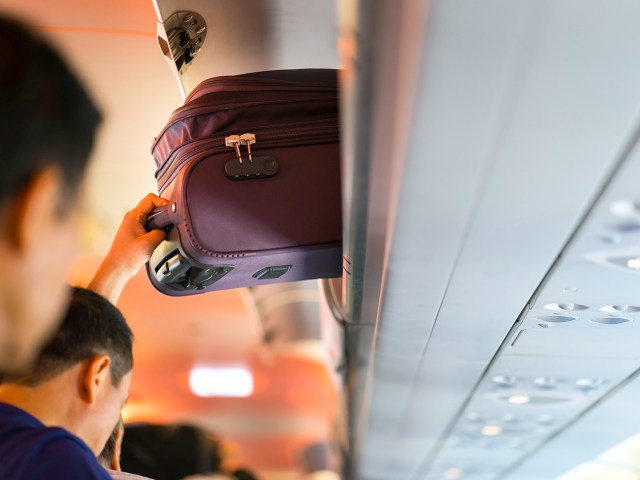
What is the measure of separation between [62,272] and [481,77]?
0.56m

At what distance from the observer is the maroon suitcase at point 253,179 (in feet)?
5.35

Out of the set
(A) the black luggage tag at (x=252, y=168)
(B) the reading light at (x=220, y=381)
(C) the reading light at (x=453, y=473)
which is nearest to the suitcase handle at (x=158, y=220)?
(A) the black luggage tag at (x=252, y=168)

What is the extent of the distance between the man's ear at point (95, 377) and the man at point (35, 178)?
3.20 ft

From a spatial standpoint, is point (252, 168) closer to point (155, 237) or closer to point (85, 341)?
point (155, 237)

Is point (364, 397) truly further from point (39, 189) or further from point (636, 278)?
point (39, 189)

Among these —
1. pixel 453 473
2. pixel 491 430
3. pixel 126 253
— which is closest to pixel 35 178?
pixel 126 253

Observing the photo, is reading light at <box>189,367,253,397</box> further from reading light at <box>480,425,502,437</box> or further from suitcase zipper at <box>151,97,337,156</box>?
suitcase zipper at <box>151,97,337,156</box>

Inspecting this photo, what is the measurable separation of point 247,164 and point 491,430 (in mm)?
2380

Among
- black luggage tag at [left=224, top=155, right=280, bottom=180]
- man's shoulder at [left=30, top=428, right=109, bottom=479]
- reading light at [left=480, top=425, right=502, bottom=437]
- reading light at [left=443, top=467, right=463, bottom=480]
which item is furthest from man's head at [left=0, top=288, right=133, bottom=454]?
reading light at [left=443, top=467, right=463, bottom=480]

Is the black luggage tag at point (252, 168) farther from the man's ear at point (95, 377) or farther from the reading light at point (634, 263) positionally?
the reading light at point (634, 263)

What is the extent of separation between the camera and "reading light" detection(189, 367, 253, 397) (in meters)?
9.48

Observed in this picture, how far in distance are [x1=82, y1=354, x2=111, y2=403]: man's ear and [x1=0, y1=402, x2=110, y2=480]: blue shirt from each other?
261 mm

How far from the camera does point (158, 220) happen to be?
5.82 feet

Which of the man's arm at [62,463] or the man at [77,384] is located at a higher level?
the man at [77,384]
